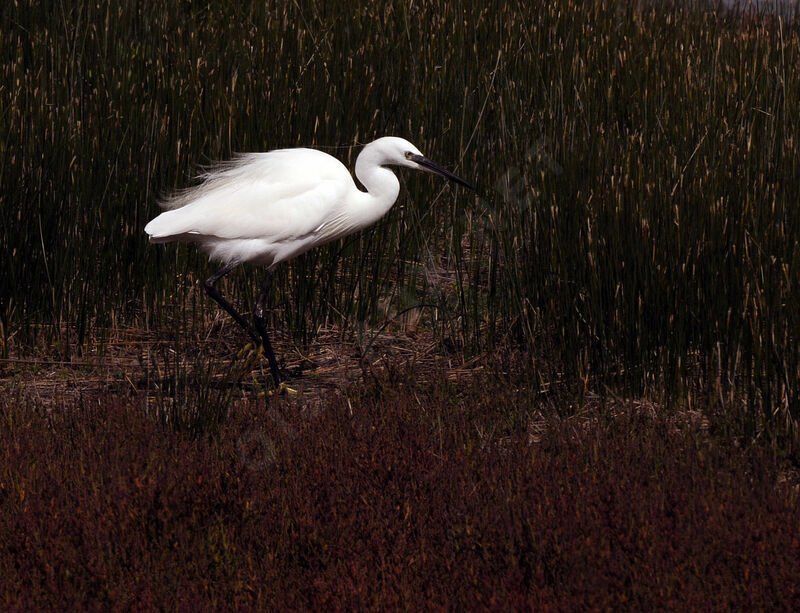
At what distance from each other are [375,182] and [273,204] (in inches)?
20.5

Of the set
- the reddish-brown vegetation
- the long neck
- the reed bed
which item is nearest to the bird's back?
the long neck

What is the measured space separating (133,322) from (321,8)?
344cm

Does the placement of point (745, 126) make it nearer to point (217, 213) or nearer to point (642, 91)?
point (642, 91)

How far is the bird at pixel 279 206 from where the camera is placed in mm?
4836

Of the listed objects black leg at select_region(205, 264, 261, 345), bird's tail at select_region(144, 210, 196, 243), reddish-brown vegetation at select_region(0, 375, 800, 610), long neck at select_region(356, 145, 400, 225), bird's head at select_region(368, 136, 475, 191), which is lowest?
reddish-brown vegetation at select_region(0, 375, 800, 610)

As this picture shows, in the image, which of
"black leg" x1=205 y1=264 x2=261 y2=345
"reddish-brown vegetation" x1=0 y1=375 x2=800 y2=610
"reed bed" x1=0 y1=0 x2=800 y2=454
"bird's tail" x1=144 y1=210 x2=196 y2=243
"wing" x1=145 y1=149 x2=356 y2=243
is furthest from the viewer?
"black leg" x1=205 y1=264 x2=261 y2=345

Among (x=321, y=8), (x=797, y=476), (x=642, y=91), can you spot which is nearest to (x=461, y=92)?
(x=642, y=91)

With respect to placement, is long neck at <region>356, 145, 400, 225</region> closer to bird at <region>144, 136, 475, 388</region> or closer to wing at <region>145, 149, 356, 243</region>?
bird at <region>144, 136, 475, 388</region>

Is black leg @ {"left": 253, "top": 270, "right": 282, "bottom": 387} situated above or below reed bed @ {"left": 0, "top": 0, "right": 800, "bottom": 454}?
below

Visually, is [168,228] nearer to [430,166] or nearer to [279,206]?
[279,206]

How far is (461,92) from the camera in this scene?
6.81m

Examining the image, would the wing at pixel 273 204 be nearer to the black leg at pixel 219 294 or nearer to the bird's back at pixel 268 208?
the bird's back at pixel 268 208

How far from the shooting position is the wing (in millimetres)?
4828

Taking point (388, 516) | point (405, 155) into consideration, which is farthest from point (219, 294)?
point (388, 516)
